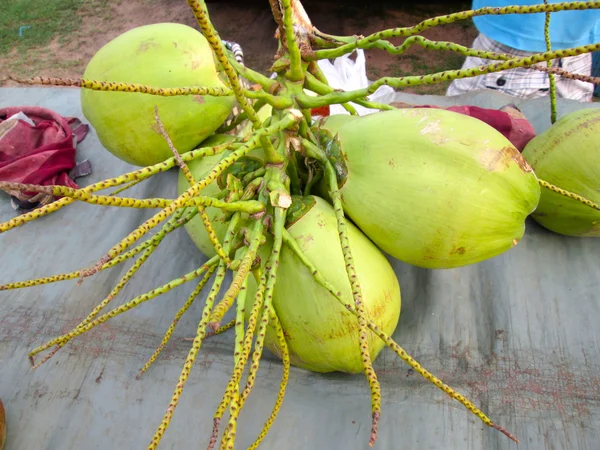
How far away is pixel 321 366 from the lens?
107 centimetres

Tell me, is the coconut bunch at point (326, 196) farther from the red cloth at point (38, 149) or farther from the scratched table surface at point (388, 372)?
the red cloth at point (38, 149)

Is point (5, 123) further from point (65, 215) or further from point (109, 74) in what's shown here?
point (109, 74)

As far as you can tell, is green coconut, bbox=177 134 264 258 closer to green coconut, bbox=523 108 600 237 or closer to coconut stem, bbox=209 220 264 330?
coconut stem, bbox=209 220 264 330

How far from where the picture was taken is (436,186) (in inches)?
35.1

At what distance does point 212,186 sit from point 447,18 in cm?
67

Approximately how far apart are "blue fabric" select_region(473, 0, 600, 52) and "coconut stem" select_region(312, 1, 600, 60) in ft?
4.08

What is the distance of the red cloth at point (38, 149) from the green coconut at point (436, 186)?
124cm

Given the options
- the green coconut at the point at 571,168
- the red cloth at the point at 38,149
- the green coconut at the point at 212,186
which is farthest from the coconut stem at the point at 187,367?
the red cloth at the point at 38,149

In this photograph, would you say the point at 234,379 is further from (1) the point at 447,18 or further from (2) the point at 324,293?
(1) the point at 447,18

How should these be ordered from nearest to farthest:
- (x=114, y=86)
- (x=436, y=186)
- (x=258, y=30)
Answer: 1. (x=114, y=86)
2. (x=436, y=186)
3. (x=258, y=30)

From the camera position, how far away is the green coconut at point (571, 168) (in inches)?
44.8

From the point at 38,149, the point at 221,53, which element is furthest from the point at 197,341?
the point at 38,149

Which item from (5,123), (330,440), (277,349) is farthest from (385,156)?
(5,123)

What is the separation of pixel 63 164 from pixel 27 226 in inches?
10.7
